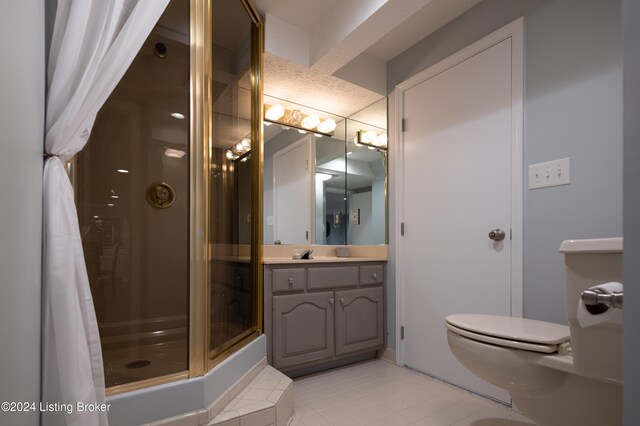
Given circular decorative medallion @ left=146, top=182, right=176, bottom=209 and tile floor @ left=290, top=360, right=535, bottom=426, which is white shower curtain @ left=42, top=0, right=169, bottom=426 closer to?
circular decorative medallion @ left=146, top=182, right=176, bottom=209

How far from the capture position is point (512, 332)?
3.54ft

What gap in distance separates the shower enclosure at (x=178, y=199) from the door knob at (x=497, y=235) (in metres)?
1.31

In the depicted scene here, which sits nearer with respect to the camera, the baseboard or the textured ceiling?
the textured ceiling

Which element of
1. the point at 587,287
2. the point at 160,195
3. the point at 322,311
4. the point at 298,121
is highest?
the point at 298,121

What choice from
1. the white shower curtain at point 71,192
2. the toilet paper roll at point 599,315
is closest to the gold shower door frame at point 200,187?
the white shower curtain at point 71,192

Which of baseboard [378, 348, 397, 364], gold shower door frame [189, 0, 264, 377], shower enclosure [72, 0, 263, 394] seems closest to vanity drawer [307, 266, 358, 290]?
shower enclosure [72, 0, 263, 394]

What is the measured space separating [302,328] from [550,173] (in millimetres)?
1532

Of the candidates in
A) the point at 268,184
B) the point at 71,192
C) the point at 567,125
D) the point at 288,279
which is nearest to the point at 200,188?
the point at 71,192

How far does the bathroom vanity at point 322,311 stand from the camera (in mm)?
1800

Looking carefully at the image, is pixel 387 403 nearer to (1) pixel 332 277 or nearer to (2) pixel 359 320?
(2) pixel 359 320

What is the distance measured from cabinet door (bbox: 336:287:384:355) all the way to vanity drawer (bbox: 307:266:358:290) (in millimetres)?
65

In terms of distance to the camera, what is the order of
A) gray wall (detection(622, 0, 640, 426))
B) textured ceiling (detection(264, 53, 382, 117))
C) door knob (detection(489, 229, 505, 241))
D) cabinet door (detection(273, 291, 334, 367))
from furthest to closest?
textured ceiling (detection(264, 53, 382, 117)) → cabinet door (detection(273, 291, 334, 367)) → door knob (detection(489, 229, 505, 241)) → gray wall (detection(622, 0, 640, 426))

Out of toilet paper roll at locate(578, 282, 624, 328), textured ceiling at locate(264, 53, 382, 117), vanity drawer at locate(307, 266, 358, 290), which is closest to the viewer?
toilet paper roll at locate(578, 282, 624, 328)

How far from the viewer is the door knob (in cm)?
161
